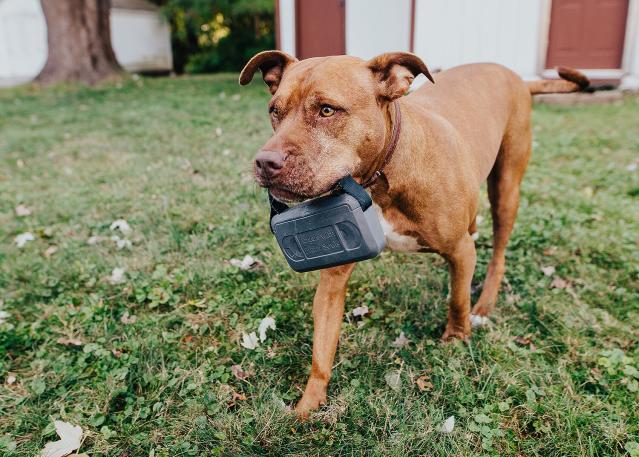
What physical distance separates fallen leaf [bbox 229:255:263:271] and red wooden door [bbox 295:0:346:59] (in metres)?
9.43

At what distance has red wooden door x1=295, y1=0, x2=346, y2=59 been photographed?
1205 centimetres

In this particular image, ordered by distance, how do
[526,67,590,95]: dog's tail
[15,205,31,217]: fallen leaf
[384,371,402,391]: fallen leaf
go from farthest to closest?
[15,205,31,217]: fallen leaf → [526,67,590,95]: dog's tail → [384,371,402,391]: fallen leaf

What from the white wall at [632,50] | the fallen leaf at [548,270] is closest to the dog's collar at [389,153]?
the fallen leaf at [548,270]

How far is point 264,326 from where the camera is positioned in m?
2.92

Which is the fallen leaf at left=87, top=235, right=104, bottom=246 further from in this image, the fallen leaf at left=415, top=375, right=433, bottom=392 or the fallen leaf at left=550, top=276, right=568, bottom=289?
the fallen leaf at left=550, top=276, right=568, bottom=289

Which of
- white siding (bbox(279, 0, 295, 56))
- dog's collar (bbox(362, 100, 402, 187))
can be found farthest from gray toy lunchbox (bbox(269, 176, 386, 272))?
white siding (bbox(279, 0, 295, 56))

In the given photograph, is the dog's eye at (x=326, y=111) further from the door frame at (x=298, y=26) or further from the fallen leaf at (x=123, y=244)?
the door frame at (x=298, y=26)

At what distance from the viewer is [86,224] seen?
14.6ft

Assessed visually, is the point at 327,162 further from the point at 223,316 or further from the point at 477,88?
the point at 477,88

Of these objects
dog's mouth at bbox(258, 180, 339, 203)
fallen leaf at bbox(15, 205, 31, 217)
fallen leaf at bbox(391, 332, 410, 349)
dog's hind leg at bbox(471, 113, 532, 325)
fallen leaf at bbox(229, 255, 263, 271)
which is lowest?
fallen leaf at bbox(391, 332, 410, 349)

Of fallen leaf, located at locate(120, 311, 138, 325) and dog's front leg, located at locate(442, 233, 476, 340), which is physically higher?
dog's front leg, located at locate(442, 233, 476, 340)

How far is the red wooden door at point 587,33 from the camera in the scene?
31.8 feet

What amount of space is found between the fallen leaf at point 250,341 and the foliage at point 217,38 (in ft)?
64.2

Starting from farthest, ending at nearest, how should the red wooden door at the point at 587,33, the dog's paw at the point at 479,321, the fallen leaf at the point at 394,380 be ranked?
the red wooden door at the point at 587,33 < the dog's paw at the point at 479,321 < the fallen leaf at the point at 394,380
